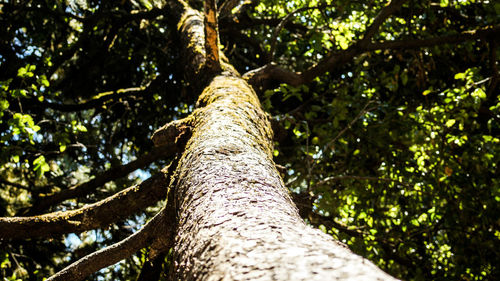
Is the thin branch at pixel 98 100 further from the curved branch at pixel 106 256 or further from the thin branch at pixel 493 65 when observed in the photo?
the thin branch at pixel 493 65

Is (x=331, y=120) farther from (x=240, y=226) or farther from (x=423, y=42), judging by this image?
(x=240, y=226)

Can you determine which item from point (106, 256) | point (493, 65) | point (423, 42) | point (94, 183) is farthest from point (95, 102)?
point (493, 65)

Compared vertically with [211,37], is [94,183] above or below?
below

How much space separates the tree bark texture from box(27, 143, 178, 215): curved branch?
2.58m

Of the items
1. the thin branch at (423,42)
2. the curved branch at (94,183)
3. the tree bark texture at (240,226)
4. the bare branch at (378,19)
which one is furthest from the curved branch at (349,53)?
the tree bark texture at (240,226)

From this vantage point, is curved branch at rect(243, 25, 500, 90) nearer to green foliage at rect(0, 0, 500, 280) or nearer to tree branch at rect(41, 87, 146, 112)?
green foliage at rect(0, 0, 500, 280)

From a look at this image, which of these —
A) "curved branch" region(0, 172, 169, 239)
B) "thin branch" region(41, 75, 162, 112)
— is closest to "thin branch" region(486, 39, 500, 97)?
"curved branch" region(0, 172, 169, 239)

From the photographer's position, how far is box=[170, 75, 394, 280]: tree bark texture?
76 cm

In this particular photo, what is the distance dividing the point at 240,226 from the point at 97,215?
1.93m

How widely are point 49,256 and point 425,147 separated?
588 centimetres

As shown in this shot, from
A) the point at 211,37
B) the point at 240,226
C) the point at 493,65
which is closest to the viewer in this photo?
the point at 240,226

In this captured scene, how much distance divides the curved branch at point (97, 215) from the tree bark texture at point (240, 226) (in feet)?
2.35

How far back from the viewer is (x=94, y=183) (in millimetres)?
4672

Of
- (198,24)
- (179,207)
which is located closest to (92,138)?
(198,24)
